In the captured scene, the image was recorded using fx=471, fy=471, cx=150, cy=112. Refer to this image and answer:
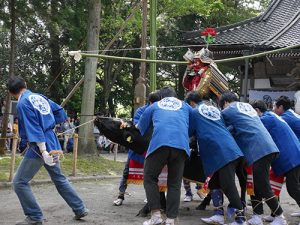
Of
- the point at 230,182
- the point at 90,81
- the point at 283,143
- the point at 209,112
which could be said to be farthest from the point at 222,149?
the point at 90,81

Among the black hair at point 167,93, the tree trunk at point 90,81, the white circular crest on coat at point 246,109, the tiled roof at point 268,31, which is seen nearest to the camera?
the white circular crest on coat at point 246,109

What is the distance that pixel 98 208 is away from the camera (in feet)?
23.2

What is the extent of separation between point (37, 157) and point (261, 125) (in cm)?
282

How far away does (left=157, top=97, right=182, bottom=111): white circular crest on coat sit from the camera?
5.82 m

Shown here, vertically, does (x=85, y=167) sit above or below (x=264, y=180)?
below

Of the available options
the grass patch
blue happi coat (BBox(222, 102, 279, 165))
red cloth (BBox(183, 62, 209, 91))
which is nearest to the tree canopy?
the grass patch

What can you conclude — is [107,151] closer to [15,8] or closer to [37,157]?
[15,8]

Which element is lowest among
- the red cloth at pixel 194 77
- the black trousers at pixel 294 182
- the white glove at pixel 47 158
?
the black trousers at pixel 294 182

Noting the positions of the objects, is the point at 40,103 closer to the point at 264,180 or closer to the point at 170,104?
the point at 170,104

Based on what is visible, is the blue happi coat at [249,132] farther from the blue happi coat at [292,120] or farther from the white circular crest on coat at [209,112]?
the blue happi coat at [292,120]

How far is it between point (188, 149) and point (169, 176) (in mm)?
404

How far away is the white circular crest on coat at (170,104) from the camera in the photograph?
19.1 feet

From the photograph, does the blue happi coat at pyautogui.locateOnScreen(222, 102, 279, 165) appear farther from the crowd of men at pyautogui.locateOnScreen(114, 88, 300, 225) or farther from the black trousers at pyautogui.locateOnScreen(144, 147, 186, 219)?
the black trousers at pyautogui.locateOnScreen(144, 147, 186, 219)

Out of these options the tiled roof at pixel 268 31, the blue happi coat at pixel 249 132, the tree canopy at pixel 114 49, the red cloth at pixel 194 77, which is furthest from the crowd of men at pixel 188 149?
the tree canopy at pixel 114 49
